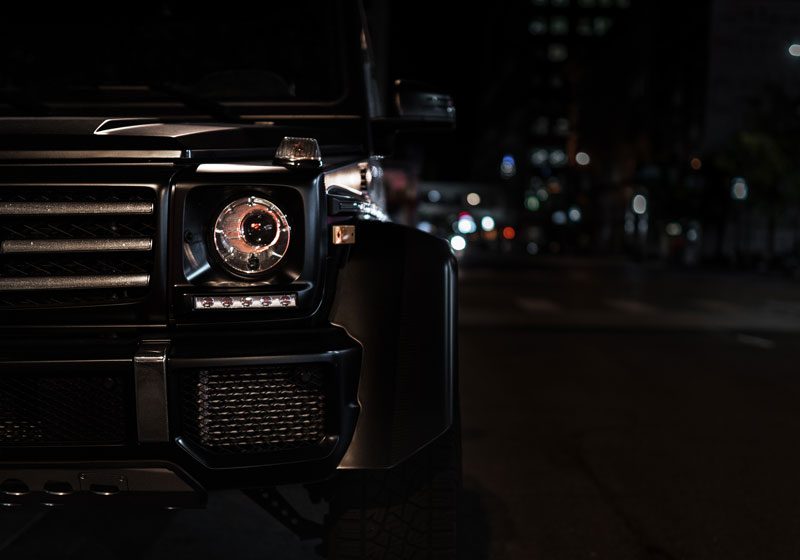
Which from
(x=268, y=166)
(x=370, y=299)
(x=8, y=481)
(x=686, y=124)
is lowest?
(x=8, y=481)

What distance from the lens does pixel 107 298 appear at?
2.43 metres

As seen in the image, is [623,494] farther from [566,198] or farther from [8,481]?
[566,198]

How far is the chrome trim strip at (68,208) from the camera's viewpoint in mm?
2361

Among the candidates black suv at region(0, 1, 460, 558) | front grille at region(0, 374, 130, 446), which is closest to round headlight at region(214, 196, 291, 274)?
black suv at region(0, 1, 460, 558)

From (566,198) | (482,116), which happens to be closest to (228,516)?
(566,198)

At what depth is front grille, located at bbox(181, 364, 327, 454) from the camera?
233 centimetres

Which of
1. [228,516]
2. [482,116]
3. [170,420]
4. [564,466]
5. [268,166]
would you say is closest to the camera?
[170,420]

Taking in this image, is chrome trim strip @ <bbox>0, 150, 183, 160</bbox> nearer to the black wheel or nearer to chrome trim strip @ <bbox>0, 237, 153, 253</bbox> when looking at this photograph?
chrome trim strip @ <bbox>0, 237, 153, 253</bbox>

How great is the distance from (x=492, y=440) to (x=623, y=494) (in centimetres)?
143

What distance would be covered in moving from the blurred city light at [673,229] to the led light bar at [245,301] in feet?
219

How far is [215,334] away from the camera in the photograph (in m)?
2.42

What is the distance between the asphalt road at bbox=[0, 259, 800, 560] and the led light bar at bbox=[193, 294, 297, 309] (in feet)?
5.19

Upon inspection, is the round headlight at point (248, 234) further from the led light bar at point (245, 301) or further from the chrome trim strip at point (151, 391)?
the chrome trim strip at point (151, 391)

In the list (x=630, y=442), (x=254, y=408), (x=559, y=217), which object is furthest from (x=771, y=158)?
(x=559, y=217)
